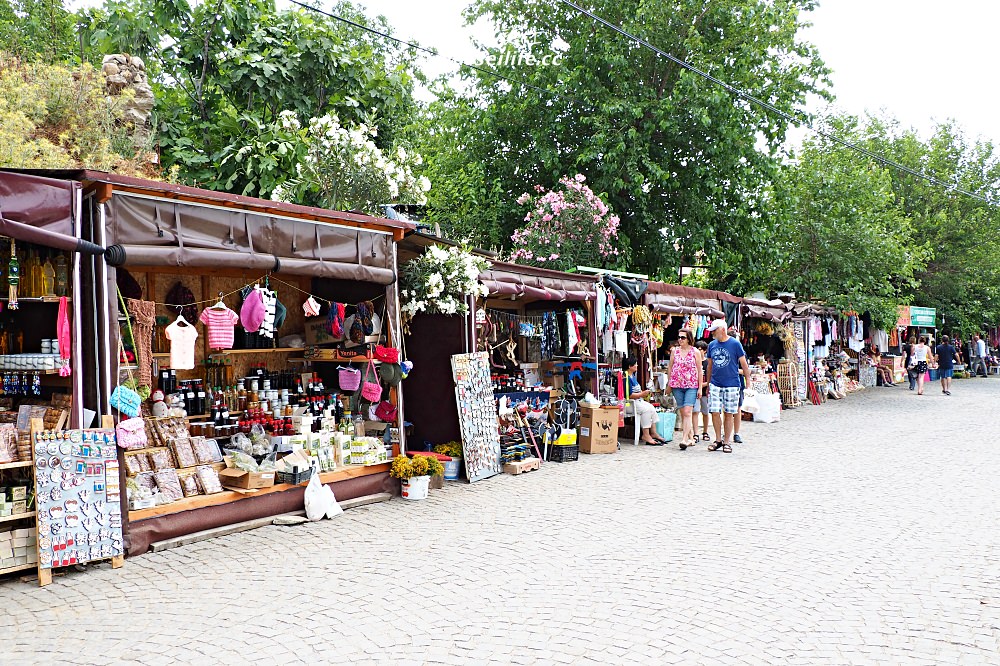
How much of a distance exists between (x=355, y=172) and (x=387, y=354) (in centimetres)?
387

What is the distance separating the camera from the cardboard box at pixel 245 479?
7.25 meters

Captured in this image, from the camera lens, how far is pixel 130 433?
6.23 m

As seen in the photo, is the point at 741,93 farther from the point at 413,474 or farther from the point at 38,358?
the point at 38,358

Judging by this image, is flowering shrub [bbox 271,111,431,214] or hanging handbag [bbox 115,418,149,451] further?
flowering shrub [bbox 271,111,431,214]

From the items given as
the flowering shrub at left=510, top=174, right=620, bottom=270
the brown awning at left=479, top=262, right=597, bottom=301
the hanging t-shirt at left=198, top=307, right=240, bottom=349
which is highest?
the flowering shrub at left=510, top=174, right=620, bottom=270

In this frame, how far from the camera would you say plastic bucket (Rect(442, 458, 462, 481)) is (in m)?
9.55

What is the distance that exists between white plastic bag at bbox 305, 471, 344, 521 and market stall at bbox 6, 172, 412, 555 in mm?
138

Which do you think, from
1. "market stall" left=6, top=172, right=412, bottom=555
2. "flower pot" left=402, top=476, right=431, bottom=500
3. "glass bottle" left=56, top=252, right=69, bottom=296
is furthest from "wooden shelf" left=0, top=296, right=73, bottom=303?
"flower pot" left=402, top=476, right=431, bottom=500

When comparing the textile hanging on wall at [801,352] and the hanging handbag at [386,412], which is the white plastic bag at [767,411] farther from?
the hanging handbag at [386,412]

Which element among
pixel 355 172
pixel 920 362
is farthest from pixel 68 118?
pixel 920 362

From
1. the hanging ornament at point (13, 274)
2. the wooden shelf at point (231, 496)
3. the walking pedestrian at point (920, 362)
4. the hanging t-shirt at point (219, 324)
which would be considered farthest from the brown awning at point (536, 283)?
the walking pedestrian at point (920, 362)

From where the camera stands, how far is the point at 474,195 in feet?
70.0

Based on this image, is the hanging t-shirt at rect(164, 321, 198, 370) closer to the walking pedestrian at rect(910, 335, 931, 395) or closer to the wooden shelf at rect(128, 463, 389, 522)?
the wooden shelf at rect(128, 463, 389, 522)

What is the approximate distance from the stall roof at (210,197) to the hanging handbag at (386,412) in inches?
80.7
